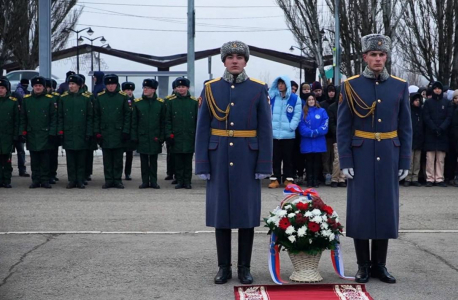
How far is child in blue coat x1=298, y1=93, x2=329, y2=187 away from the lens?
50.1ft

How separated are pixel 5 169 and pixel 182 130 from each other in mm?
3184

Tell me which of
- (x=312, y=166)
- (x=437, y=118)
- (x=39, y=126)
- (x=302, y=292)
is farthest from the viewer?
(x=437, y=118)

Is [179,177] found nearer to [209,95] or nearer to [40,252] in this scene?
[40,252]

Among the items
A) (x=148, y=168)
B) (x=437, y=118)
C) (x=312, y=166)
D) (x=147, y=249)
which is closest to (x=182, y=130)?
(x=148, y=168)

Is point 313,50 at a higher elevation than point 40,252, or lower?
higher

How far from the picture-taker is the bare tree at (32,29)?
148 ft

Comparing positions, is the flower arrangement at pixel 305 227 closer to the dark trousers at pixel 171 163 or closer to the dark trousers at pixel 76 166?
the dark trousers at pixel 76 166

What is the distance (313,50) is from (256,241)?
3643 cm

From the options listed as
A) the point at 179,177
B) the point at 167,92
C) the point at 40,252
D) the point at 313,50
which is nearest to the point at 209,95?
the point at 40,252

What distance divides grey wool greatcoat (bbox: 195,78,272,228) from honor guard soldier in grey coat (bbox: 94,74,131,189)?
774 centimetres

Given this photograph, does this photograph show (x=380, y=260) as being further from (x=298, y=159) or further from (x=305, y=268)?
(x=298, y=159)

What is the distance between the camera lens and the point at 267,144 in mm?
7527

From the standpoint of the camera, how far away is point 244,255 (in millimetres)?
7512

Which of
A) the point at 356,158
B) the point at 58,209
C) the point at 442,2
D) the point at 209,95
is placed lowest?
the point at 58,209
